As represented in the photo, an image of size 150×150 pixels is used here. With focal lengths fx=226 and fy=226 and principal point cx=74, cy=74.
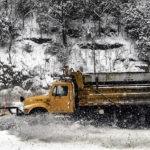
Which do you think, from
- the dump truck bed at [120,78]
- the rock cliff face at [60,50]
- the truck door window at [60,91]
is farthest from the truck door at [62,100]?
the rock cliff face at [60,50]

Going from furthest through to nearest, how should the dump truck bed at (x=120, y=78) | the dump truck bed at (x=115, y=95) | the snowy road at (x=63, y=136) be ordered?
the dump truck bed at (x=120, y=78) → the dump truck bed at (x=115, y=95) → the snowy road at (x=63, y=136)

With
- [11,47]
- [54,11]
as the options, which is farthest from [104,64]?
[11,47]

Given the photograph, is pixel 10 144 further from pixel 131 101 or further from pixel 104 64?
pixel 104 64

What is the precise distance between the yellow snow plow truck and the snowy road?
0.56 metres

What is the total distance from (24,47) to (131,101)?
20.0 meters

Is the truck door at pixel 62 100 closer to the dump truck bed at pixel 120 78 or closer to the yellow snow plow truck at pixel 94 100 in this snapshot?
the yellow snow plow truck at pixel 94 100

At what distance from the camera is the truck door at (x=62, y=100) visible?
10727 millimetres

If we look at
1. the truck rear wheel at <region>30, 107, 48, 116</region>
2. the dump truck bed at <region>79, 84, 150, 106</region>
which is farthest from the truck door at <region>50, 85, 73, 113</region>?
the dump truck bed at <region>79, 84, 150, 106</region>

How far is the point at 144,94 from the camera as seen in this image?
34.0 ft

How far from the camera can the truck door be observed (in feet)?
35.2

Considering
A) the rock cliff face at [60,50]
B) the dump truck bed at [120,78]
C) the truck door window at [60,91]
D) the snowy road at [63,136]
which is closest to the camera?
the snowy road at [63,136]

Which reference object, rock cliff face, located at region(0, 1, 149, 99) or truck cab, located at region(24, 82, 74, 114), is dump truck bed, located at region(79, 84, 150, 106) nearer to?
truck cab, located at region(24, 82, 74, 114)

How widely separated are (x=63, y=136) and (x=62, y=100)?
2173 mm

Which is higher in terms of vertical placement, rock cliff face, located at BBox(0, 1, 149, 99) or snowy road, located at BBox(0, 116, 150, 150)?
rock cliff face, located at BBox(0, 1, 149, 99)
